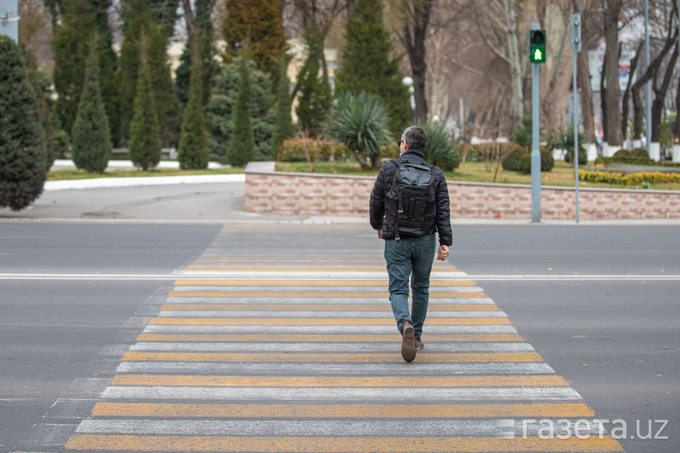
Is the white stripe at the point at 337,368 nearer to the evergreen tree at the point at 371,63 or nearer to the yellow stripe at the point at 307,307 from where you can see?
Answer: the yellow stripe at the point at 307,307

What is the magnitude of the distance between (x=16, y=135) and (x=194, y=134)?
1519cm

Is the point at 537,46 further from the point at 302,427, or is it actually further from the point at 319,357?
the point at 302,427

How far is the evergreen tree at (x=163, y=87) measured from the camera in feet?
125

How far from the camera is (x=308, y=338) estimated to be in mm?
7438

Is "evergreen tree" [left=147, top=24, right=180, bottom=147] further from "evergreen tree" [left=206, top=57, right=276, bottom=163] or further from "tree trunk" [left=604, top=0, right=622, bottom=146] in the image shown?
"tree trunk" [left=604, top=0, right=622, bottom=146]

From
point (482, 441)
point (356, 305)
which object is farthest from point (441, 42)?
point (482, 441)

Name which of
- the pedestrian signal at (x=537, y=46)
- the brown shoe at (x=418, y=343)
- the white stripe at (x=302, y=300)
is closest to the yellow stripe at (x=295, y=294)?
the white stripe at (x=302, y=300)

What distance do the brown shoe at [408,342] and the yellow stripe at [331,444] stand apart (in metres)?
1.46

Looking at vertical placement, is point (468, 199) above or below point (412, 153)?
below

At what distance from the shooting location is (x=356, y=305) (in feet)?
29.0

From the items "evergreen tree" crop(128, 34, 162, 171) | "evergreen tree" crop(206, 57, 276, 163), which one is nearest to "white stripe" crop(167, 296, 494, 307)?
"evergreen tree" crop(128, 34, 162, 171)

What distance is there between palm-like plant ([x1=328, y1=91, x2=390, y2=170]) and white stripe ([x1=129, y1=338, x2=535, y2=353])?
14.4 metres

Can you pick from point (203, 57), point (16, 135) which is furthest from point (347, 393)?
point (203, 57)

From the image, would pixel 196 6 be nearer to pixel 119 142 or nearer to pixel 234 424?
pixel 119 142
